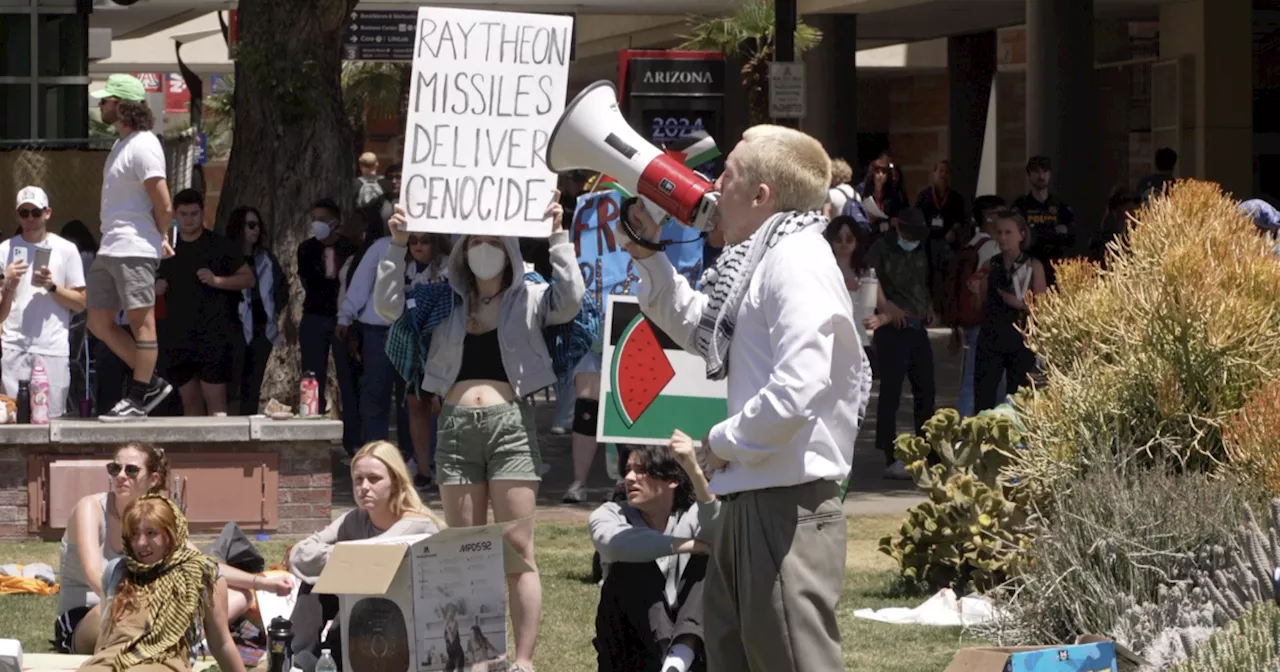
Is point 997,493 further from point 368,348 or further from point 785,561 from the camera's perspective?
point 368,348

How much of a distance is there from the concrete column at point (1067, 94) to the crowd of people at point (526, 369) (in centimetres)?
838

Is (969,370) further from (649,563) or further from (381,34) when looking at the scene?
Result: (381,34)

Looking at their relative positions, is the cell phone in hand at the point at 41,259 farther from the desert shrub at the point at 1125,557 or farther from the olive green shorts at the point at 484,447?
the desert shrub at the point at 1125,557

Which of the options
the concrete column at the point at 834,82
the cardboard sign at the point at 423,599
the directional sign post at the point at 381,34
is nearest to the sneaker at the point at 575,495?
the cardboard sign at the point at 423,599

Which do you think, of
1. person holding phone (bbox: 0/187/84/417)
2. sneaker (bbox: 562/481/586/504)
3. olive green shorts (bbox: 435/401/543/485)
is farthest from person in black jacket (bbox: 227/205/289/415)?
olive green shorts (bbox: 435/401/543/485)

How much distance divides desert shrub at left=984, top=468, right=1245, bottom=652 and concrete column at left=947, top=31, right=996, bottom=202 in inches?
1000

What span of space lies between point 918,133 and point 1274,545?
1318 inches

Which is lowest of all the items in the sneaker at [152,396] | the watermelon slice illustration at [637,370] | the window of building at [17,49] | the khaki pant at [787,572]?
the khaki pant at [787,572]

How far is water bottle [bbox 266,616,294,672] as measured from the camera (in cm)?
708

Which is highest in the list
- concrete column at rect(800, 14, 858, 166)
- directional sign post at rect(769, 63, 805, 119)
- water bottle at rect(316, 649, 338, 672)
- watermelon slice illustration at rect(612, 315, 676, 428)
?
concrete column at rect(800, 14, 858, 166)

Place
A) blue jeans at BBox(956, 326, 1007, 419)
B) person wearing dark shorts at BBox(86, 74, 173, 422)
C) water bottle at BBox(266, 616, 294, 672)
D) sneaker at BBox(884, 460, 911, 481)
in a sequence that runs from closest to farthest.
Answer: water bottle at BBox(266, 616, 294, 672) → person wearing dark shorts at BBox(86, 74, 173, 422) → sneaker at BBox(884, 460, 911, 481) → blue jeans at BBox(956, 326, 1007, 419)

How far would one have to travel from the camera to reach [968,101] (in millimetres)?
32156

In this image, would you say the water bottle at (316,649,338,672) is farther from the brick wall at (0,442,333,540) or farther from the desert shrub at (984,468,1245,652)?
the brick wall at (0,442,333,540)

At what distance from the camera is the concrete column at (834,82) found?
1096 inches
